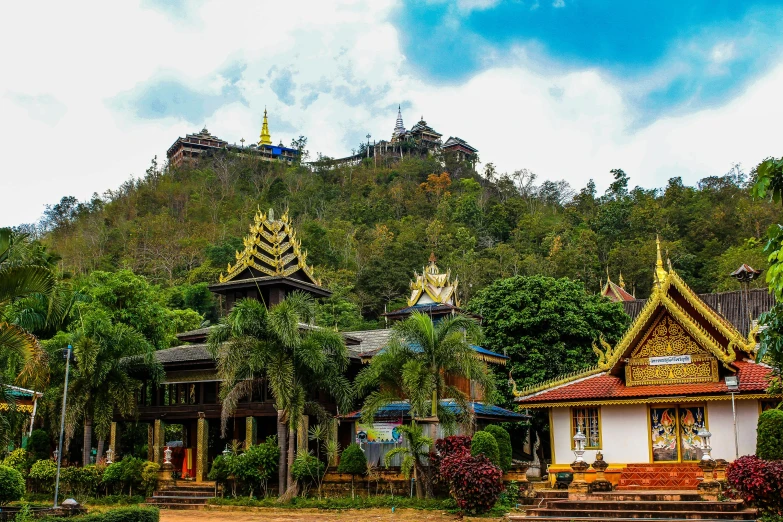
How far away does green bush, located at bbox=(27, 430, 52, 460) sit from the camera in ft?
104

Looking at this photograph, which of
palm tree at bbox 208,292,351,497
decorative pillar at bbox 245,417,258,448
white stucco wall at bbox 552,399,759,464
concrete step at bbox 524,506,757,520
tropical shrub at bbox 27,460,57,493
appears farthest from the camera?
tropical shrub at bbox 27,460,57,493

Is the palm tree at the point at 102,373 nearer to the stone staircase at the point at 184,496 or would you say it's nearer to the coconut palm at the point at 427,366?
the stone staircase at the point at 184,496

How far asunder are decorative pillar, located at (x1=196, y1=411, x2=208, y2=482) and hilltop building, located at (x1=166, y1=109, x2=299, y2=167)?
80242 millimetres

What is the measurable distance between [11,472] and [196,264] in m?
50.9

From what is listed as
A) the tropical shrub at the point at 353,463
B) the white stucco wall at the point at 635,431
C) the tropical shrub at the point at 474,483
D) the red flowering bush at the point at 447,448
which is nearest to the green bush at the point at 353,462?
the tropical shrub at the point at 353,463

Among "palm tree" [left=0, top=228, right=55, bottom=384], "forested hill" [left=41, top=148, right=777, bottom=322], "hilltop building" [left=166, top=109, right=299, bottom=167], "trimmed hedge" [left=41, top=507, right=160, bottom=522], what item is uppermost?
"hilltop building" [left=166, top=109, right=299, bottom=167]

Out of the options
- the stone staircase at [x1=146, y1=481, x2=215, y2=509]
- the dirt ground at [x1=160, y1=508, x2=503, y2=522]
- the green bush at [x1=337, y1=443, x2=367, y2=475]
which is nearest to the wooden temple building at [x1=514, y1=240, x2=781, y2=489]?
the dirt ground at [x1=160, y1=508, x2=503, y2=522]

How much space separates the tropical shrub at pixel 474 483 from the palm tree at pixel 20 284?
10.3 meters

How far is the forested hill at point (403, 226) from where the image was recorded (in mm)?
61250

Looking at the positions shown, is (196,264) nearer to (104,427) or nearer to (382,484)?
(104,427)

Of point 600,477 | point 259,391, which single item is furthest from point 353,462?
point 600,477

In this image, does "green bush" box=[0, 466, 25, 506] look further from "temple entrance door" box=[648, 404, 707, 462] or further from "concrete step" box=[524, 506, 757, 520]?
"temple entrance door" box=[648, 404, 707, 462]

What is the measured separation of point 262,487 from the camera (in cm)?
2573

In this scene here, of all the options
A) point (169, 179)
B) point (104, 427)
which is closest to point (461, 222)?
point (169, 179)
